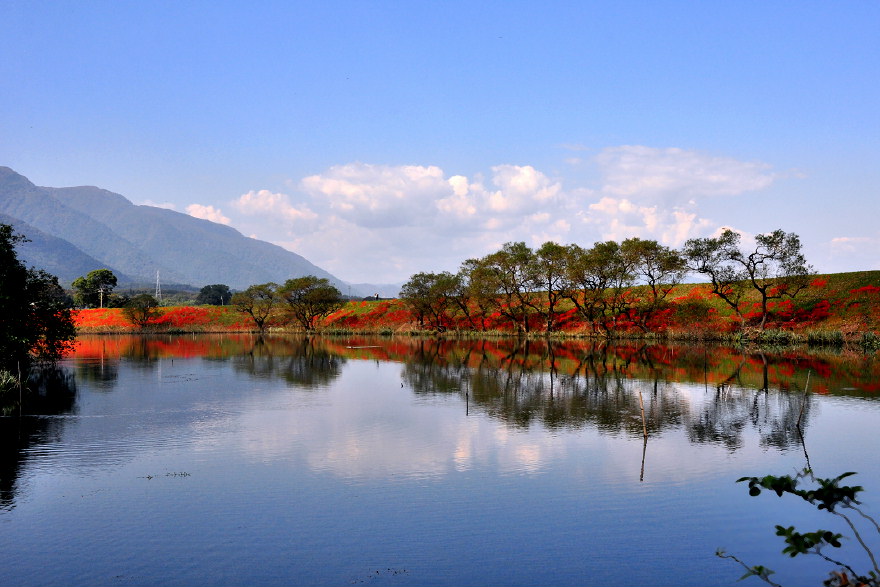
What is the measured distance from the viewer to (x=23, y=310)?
133ft

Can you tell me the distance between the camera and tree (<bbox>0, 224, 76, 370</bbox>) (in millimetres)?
37969

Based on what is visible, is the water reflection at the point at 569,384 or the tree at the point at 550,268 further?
the tree at the point at 550,268

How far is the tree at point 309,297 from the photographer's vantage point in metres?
137

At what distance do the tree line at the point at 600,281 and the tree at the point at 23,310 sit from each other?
231 feet

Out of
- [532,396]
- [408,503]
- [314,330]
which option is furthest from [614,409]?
[314,330]

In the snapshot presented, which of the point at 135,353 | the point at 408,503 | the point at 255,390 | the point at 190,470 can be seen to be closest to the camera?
the point at 408,503

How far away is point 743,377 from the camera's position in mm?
47281

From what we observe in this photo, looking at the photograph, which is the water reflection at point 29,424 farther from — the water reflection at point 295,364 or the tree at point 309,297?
the tree at point 309,297

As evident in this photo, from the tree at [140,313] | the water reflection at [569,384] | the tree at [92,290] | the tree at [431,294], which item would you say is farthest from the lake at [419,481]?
the tree at [92,290]

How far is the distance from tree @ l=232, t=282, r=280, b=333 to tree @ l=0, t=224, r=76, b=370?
91341 millimetres

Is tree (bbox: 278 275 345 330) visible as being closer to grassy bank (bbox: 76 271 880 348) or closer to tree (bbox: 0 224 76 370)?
grassy bank (bbox: 76 271 880 348)

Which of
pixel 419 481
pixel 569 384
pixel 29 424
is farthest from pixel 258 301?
pixel 419 481

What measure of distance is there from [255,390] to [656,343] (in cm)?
6267

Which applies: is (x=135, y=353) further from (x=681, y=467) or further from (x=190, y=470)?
(x=681, y=467)
